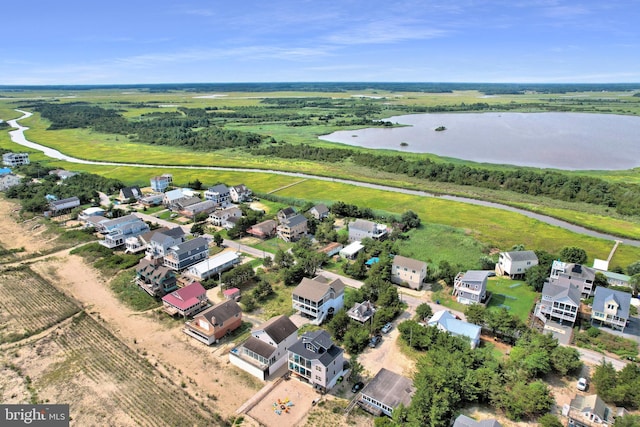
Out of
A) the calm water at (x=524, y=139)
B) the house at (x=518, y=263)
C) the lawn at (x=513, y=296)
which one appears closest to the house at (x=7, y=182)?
the lawn at (x=513, y=296)

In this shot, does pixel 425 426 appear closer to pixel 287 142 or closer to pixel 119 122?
pixel 287 142

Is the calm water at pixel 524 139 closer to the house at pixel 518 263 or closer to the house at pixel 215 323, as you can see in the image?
the house at pixel 518 263

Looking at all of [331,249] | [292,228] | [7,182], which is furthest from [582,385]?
[7,182]

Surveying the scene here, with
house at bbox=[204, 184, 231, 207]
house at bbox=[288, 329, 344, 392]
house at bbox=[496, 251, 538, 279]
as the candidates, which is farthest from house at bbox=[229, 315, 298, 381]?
house at bbox=[204, 184, 231, 207]

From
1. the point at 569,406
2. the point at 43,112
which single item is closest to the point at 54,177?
the point at 569,406

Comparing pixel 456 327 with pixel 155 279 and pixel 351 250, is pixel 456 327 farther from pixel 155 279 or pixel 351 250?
pixel 155 279

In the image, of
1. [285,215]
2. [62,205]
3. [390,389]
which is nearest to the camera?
[390,389]
